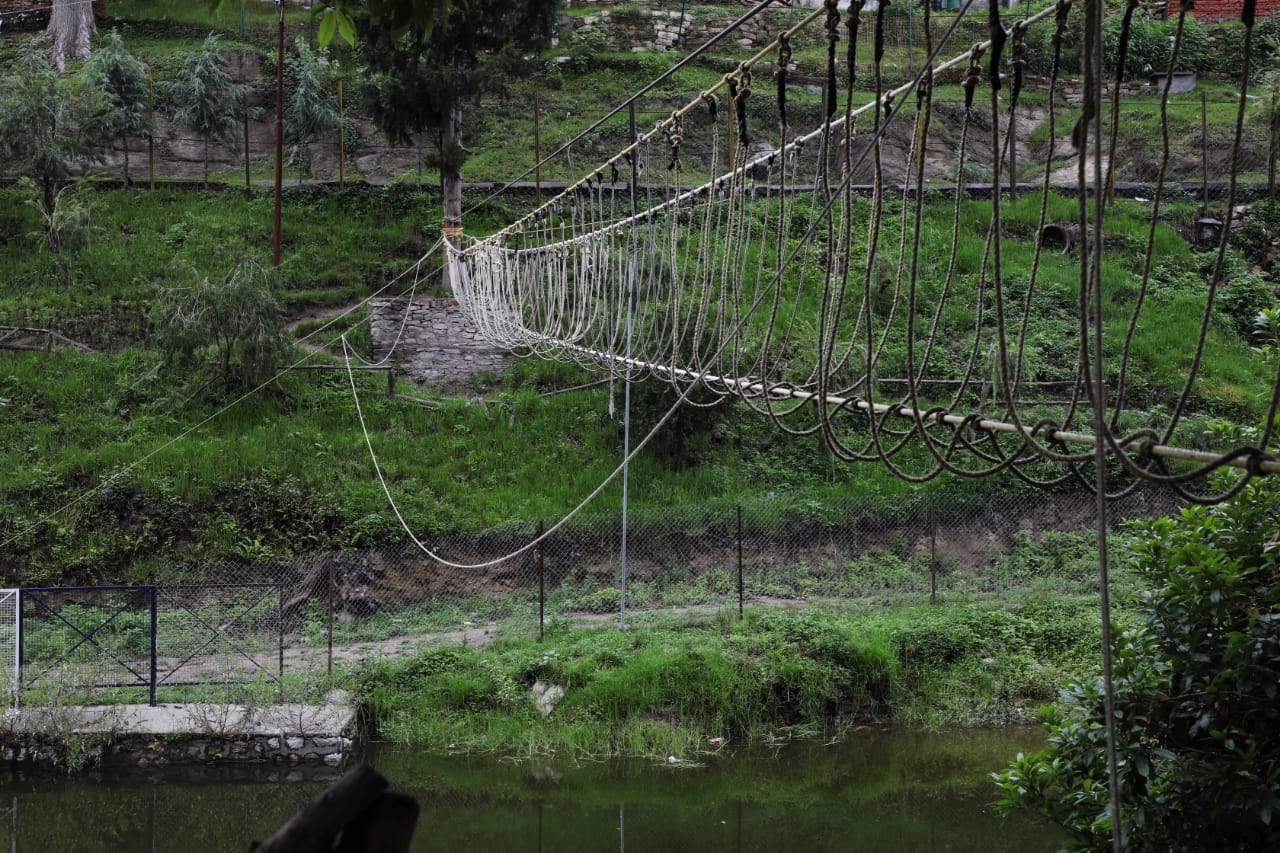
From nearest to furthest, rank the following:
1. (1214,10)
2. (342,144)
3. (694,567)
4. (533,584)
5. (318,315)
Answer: (533,584)
(694,567)
(318,315)
(342,144)
(1214,10)

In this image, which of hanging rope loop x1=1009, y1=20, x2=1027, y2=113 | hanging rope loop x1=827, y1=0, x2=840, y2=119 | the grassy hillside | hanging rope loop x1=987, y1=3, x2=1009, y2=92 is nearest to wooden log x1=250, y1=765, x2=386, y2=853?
hanging rope loop x1=987, y1=3, x2=1009, y2=92

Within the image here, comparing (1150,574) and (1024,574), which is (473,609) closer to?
(1024,574)

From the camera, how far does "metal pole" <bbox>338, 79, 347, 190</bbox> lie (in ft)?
→ 53.6

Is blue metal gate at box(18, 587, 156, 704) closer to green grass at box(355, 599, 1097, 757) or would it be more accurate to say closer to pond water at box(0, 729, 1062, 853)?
pond water at box(0, 729, 1062, 853)

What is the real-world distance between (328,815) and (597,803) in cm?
587

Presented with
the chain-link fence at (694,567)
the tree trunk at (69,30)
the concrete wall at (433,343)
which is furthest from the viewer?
the tree trunk at (69,30)

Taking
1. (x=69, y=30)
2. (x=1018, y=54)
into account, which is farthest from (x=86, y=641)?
(x=69, y=30)

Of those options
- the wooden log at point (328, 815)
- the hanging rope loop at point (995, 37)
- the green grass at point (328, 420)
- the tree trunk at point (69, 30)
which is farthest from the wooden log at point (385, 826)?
the tree trunk at point (69, 30)

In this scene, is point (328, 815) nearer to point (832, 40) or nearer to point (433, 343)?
point (832, 40)

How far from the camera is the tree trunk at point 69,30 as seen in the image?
1942 centimetres

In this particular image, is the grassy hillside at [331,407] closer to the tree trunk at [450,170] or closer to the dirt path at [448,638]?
the tree trunk at [450,170]

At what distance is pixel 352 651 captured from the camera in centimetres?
838

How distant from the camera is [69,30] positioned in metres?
19.5

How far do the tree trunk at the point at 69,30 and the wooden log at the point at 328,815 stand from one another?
2127cm
